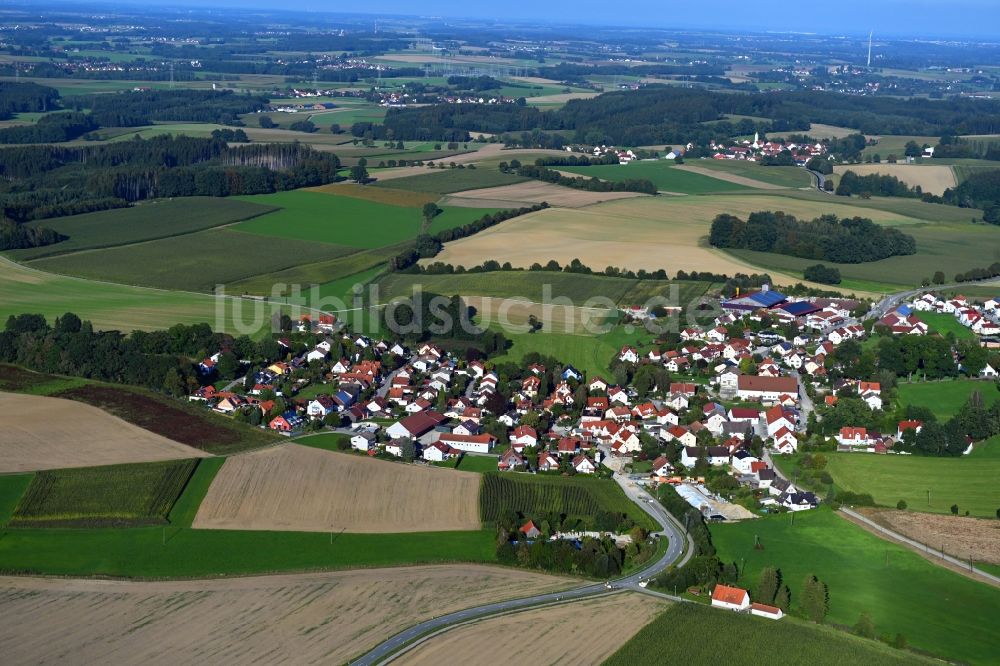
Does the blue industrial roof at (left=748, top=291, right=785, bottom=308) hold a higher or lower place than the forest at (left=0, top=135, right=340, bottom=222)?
lower

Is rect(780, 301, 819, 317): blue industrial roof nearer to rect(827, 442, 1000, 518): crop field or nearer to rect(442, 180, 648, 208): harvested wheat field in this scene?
rect(827, 442, 1000, 518): crop field

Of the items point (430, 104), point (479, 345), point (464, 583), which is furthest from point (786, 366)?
point (430, 104)

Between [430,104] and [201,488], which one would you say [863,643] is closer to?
[201,488]

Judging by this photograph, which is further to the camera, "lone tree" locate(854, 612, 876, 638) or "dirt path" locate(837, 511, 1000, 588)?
"dirt path" locate(837, 511, 1000, 588)

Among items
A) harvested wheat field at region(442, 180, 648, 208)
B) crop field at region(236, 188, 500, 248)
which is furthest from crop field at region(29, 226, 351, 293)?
harvested wheat field at region(442, 180, 648, 208)

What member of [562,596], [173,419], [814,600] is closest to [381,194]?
[173,419]

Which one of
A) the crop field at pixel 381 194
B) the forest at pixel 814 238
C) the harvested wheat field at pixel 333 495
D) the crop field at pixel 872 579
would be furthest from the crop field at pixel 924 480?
the crop field at pixel 381 194

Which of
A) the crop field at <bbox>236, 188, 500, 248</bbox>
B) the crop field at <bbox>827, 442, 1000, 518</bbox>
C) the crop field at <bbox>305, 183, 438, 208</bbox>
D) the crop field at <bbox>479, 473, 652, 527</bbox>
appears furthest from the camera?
the crop field at <bbox>305, 183, 438, 208</bbox>
